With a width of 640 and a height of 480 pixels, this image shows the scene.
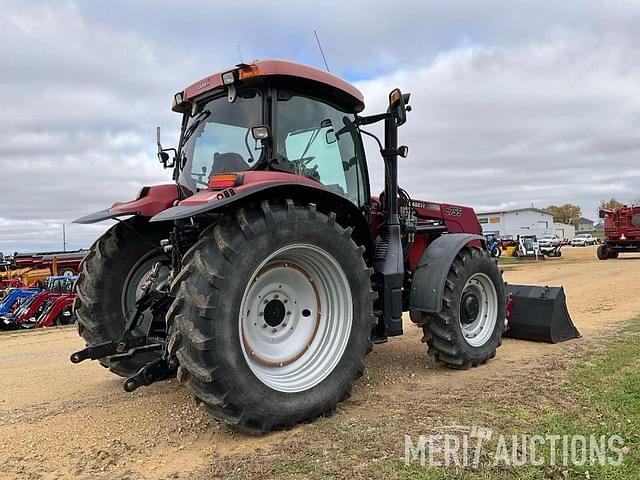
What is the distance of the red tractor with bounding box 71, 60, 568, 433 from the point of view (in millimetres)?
3607

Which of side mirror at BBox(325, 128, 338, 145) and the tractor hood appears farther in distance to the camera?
side mirror at BBox(325, 128, 338, 145)

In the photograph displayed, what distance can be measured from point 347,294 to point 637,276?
14.6 metres

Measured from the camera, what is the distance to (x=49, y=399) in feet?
16.1

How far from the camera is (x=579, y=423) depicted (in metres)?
3.83

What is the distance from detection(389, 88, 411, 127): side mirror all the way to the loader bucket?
292 cm

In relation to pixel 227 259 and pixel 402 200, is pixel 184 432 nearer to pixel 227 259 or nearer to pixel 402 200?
pixel 227 259

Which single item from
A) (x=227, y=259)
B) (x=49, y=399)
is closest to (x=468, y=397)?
(x=227, y=259)

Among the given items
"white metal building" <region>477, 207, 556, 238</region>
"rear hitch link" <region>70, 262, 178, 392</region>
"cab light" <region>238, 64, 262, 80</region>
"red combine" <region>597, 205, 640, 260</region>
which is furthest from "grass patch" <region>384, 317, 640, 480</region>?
"white metal building" <region>477, 207, 556, 238</region>

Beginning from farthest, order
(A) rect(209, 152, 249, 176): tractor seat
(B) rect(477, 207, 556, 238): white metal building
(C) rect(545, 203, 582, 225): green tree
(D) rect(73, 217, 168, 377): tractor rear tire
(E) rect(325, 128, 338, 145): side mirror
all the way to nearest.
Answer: (C) rect(545, 203, 582, 225): green tree, (B) rect(477, 207, 556, 238): white metal building, (D) rect(73, 217, 168, 377): tractor rear tire, (E) rect(325, 128, 338, 145): side mirror, (A) rect(209, 152, 249, 176): tractor seat

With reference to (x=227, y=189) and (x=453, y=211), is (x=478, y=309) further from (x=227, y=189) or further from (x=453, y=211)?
(x=227, y=189)

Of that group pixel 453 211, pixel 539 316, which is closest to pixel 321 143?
pixel 453 211

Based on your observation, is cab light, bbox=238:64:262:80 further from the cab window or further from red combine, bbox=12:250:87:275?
red combine, bbox=12:250:87:275

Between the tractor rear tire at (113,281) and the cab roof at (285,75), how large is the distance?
1.24m

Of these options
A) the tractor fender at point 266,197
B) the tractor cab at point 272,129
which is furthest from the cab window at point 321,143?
the tractor fender at point 266,197
